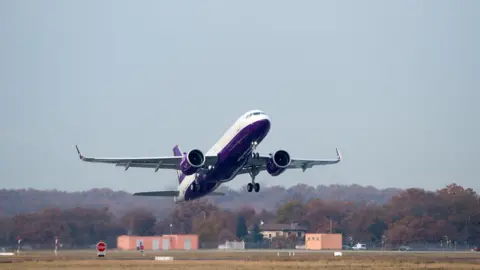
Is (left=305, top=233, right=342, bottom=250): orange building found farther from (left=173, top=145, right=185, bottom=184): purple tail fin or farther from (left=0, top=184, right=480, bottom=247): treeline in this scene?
(left=173, top=145, right=185, bottom=184): purple tail fin

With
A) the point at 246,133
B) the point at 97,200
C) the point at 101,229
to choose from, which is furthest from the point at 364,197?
the point at 246,133

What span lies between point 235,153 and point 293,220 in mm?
34945

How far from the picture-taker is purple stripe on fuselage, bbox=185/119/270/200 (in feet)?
231

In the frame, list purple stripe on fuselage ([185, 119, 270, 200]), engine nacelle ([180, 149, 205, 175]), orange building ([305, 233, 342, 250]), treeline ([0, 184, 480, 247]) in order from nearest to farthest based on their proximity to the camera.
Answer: purple stripe on fuselage ([185, 119, 270, 200]) < engine nacelle ([180, 149, 205, 175]) < treeline ([0, 184, 480, 247]) < orange building ([305, 233, 342, 250])

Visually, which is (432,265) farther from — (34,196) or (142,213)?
(34,196)

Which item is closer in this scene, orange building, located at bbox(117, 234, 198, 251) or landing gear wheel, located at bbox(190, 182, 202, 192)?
landing gear wheel, located at bbox(190, 182, 202, 192)

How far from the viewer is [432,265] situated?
6153 centimetres

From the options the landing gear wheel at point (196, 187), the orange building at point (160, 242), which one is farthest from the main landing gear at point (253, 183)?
the orange building at point (160, 242)

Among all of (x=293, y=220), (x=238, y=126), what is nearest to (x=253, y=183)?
(x=238, y=126)

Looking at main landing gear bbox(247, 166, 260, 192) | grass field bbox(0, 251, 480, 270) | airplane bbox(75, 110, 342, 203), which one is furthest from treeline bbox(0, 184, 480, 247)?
grass field bbox(0, 251, 480, 270)

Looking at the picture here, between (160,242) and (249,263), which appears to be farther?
(160,242)

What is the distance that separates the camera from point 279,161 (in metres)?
76.5

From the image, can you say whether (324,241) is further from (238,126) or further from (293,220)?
(238,126)

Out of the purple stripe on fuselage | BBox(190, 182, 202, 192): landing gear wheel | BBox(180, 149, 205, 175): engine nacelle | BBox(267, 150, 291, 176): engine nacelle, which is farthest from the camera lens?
BBox(190, 182, 202, 192): landing gear wheel
